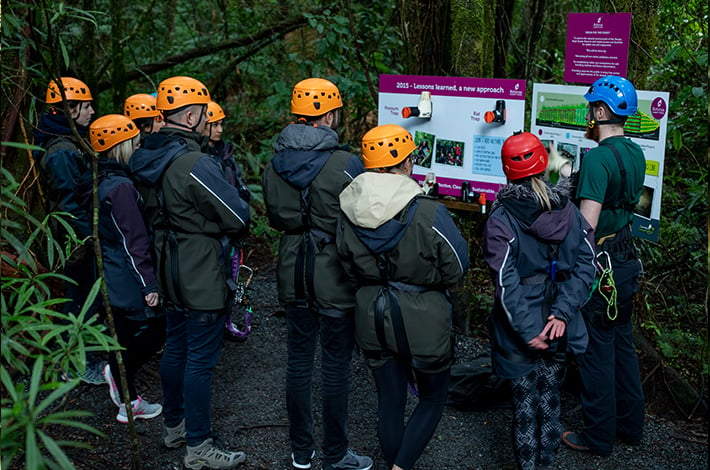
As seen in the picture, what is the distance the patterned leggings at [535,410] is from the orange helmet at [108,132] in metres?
2.77

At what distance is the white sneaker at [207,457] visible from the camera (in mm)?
4027

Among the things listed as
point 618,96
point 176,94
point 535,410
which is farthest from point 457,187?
point 176,94

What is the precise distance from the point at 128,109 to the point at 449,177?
2.42 m

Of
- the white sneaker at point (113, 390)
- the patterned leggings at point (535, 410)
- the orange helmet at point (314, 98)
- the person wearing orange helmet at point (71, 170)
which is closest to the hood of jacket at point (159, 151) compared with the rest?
the orange helmet at point (314, 98)

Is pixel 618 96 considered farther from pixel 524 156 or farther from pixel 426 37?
pixel 426 37

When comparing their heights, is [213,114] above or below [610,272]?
above

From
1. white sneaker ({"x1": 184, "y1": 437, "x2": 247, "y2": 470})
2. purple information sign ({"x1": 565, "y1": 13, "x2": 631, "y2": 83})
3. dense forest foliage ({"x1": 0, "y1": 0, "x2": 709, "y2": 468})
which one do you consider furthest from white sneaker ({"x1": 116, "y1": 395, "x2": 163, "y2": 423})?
purple information sign ({"x1": 565, "y1": 13, "x2": 631, "y2": 83})

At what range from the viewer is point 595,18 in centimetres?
459

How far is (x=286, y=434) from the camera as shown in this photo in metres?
4.50

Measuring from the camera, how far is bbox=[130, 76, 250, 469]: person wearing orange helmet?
3756mm

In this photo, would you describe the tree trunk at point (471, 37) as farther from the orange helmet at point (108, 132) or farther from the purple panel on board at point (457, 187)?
the orange helmet at point (108, 132)

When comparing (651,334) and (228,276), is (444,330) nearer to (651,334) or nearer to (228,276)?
(228,276)

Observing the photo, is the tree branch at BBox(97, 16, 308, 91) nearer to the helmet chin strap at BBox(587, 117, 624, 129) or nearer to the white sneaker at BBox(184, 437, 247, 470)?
the helmet chin strap at BBox(587, 117, 624, 129)

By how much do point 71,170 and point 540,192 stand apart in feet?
10.2
